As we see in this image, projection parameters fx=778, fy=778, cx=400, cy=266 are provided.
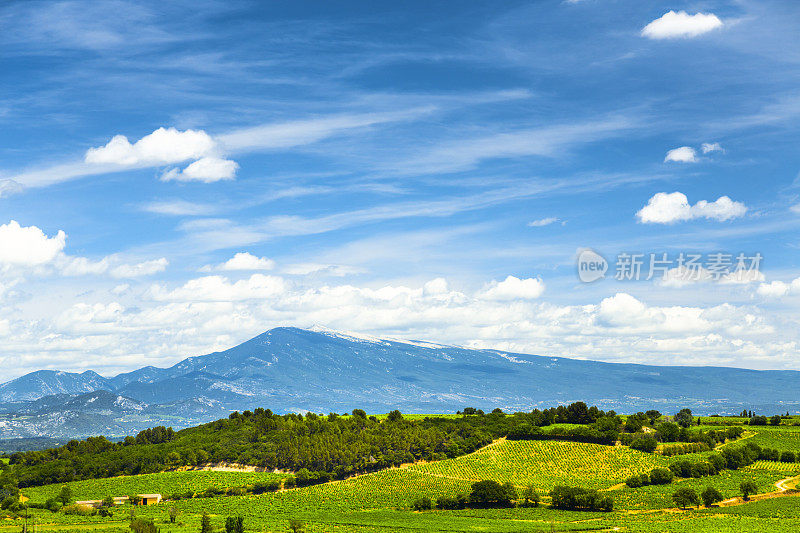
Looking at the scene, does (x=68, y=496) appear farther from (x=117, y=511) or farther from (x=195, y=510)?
(x=195, y=510)

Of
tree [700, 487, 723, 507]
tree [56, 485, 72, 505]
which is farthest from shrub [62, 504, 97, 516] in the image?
tree [700, 487, 723, 507]

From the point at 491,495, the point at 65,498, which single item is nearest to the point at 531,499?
the point at 491,495

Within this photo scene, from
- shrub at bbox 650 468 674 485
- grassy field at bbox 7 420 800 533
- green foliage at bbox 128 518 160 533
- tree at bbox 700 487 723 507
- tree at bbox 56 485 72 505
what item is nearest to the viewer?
green foliage at bbox 128 518 160 533

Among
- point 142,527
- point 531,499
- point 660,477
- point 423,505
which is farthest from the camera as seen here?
point 660,477

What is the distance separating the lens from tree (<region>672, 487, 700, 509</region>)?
15838 cm

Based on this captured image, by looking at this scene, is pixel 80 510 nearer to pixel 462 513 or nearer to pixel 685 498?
pixel 462 513

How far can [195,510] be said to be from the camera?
173875mm

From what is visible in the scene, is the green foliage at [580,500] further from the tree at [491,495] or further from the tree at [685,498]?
the tree at [685,498]

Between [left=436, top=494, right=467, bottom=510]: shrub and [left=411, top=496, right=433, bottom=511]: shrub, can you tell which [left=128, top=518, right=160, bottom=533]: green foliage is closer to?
[left=411, top=496, right=433, bottom=511]: shrub

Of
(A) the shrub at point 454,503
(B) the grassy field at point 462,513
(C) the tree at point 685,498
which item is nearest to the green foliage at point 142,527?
(B) the grassy field at point 462,513

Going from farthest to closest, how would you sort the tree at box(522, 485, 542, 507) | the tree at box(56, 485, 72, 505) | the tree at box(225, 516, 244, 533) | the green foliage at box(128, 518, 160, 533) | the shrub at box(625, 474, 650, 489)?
1. the tree at box(56, 485, 72, 505)
2. the shrub at box(625, 474, 650, 489)
3. the tree at box(522, 485, 542, 507)
4. the tree at box(225, 516, 244, 533)
5. the green foliage at box(128, 518, 160, 533)

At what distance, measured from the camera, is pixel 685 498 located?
15862 centimetres

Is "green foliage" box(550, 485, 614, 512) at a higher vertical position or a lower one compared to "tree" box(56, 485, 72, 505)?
higher

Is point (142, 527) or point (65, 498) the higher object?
point (142, 527)
